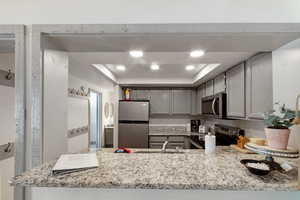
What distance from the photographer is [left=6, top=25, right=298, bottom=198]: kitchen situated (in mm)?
780

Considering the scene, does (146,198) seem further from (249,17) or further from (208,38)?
(249,17)

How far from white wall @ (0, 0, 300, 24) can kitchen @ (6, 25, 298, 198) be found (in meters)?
0.15

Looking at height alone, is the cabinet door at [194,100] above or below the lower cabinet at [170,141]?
above

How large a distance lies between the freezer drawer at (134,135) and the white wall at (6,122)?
249 centimetres

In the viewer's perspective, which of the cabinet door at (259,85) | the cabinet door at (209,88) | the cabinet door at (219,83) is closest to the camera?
the cabinet door at (259,85)

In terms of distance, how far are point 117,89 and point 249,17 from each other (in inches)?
145

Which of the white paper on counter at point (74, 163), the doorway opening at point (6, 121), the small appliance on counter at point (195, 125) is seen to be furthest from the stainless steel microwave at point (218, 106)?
the doorway opening at point (6, 121)

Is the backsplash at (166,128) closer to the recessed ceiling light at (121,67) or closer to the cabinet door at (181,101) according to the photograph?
the cabinet door at (181,101)

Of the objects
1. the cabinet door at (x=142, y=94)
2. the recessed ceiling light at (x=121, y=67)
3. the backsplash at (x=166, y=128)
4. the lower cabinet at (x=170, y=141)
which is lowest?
the lower cabinet at (x=170, y=141)

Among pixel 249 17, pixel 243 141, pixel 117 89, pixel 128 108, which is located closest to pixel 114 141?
pixel 128 108

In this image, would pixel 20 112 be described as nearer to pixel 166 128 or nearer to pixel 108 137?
pixel 108 137

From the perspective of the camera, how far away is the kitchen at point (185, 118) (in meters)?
0.78

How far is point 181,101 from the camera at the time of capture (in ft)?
15.8

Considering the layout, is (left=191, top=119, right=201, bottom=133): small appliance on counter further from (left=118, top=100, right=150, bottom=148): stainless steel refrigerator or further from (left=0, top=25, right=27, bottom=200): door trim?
(left=0, top=25, right=27, bottom=200): door trim
